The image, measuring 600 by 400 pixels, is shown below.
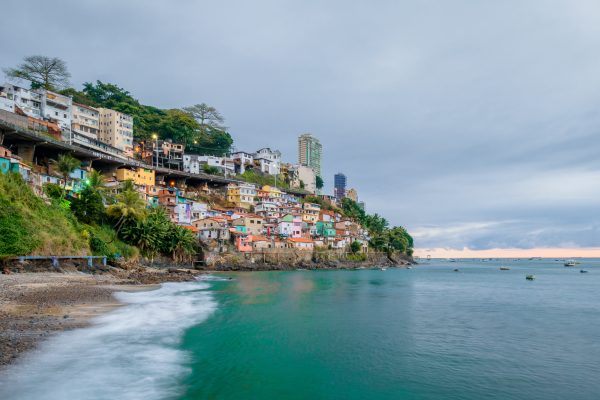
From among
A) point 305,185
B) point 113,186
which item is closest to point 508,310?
point 113,186

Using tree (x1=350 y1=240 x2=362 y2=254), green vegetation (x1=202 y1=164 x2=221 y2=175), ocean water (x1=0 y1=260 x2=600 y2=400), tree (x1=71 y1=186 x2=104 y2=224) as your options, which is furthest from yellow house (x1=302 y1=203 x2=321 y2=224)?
ocean water (x1=0 y1=260 x2=600 y2=400)

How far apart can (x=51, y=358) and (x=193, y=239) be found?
47.5 metres

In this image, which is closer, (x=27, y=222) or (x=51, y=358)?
(x=51, y=358)

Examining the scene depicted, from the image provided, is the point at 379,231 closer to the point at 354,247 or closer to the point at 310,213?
the point at 354,247

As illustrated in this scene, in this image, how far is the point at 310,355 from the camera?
642 inches

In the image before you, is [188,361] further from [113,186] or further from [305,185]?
[305,185]

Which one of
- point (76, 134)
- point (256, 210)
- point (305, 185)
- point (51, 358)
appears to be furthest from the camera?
point (305, 185)

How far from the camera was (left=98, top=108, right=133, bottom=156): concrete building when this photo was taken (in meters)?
74.8

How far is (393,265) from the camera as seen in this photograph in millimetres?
101438

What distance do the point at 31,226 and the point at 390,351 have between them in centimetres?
3252

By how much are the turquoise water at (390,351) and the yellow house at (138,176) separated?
150 ft

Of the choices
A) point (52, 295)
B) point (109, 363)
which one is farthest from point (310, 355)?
point (52, 295)

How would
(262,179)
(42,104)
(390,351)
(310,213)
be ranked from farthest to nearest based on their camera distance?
(262,179)
(310,213)
(42,104)
(390,351)

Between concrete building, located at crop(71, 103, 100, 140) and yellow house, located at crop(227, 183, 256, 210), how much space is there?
97.8ft
